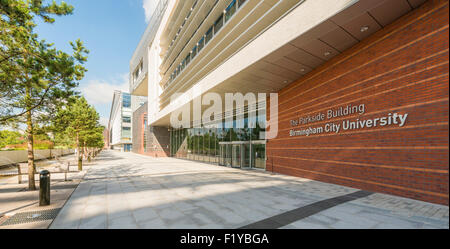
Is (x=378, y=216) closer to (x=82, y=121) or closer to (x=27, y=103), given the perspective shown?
(x=27, y=103)

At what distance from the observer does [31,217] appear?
513cm

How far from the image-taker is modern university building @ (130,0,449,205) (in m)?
5.72

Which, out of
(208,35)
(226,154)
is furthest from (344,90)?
(208,35)

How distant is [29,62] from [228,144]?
14659mm

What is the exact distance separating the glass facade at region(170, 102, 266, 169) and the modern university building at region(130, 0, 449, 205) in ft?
0.52

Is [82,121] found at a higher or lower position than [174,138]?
higher

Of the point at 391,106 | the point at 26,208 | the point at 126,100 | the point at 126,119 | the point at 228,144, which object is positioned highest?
the point at 126,100

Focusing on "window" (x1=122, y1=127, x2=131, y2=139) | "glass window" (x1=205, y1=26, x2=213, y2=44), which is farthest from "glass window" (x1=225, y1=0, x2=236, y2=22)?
"window" (x1=122, y1=127, x2=131, y2=139)

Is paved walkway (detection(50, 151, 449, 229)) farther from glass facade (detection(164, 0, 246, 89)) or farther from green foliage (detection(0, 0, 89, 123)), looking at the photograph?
glass facade (detection(164, 0, 246, 89))

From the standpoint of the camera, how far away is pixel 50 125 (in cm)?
953

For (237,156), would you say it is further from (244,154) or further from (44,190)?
(44,190)

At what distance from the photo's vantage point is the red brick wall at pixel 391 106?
559 cm

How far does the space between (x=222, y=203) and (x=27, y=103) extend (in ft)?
26.8
